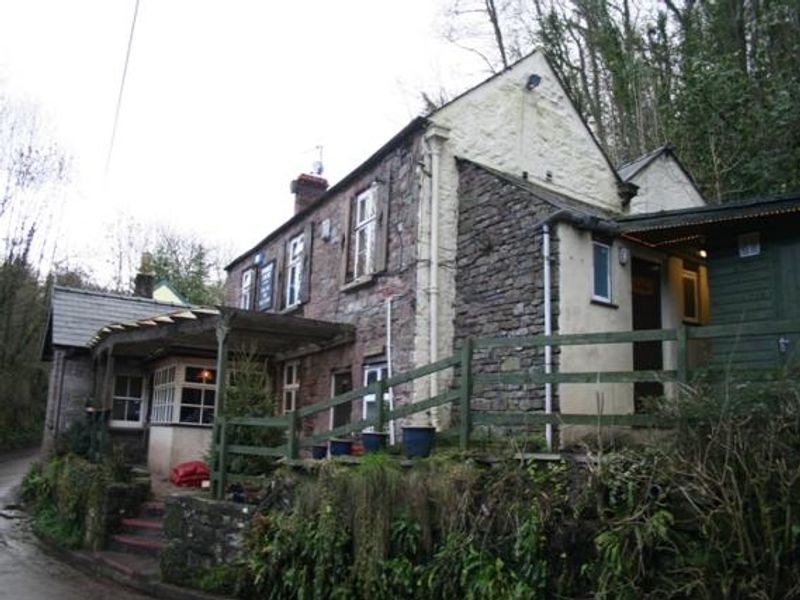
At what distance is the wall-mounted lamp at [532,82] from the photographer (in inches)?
488

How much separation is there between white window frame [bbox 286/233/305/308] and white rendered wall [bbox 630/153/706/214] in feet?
23.1

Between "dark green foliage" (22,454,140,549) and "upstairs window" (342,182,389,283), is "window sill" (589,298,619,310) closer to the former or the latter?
"upstairs window" (342,182,389,283)

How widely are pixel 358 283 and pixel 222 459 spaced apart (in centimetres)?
426

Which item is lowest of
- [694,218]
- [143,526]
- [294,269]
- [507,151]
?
[143,526]

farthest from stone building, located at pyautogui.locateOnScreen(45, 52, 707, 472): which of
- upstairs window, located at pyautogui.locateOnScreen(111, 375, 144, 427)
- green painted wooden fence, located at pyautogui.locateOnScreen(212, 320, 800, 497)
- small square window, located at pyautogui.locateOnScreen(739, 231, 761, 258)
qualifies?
upstairs window, located at pyautogui.locateOnScreen(111, 375, 144, 427)

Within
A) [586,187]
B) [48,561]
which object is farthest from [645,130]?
[48,561]

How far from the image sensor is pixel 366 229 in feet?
41.6

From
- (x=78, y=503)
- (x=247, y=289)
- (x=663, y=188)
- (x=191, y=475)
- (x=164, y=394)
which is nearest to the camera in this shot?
(x=78, y=503)

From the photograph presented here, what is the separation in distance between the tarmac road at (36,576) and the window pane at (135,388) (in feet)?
13.6

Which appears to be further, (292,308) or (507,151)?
(292,308)

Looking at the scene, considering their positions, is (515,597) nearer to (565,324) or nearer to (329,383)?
(565,324)

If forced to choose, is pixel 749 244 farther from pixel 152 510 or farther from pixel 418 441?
pixel 152 510

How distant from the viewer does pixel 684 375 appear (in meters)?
5.47

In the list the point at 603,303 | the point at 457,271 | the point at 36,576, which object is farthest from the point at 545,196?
the point at 36,576
